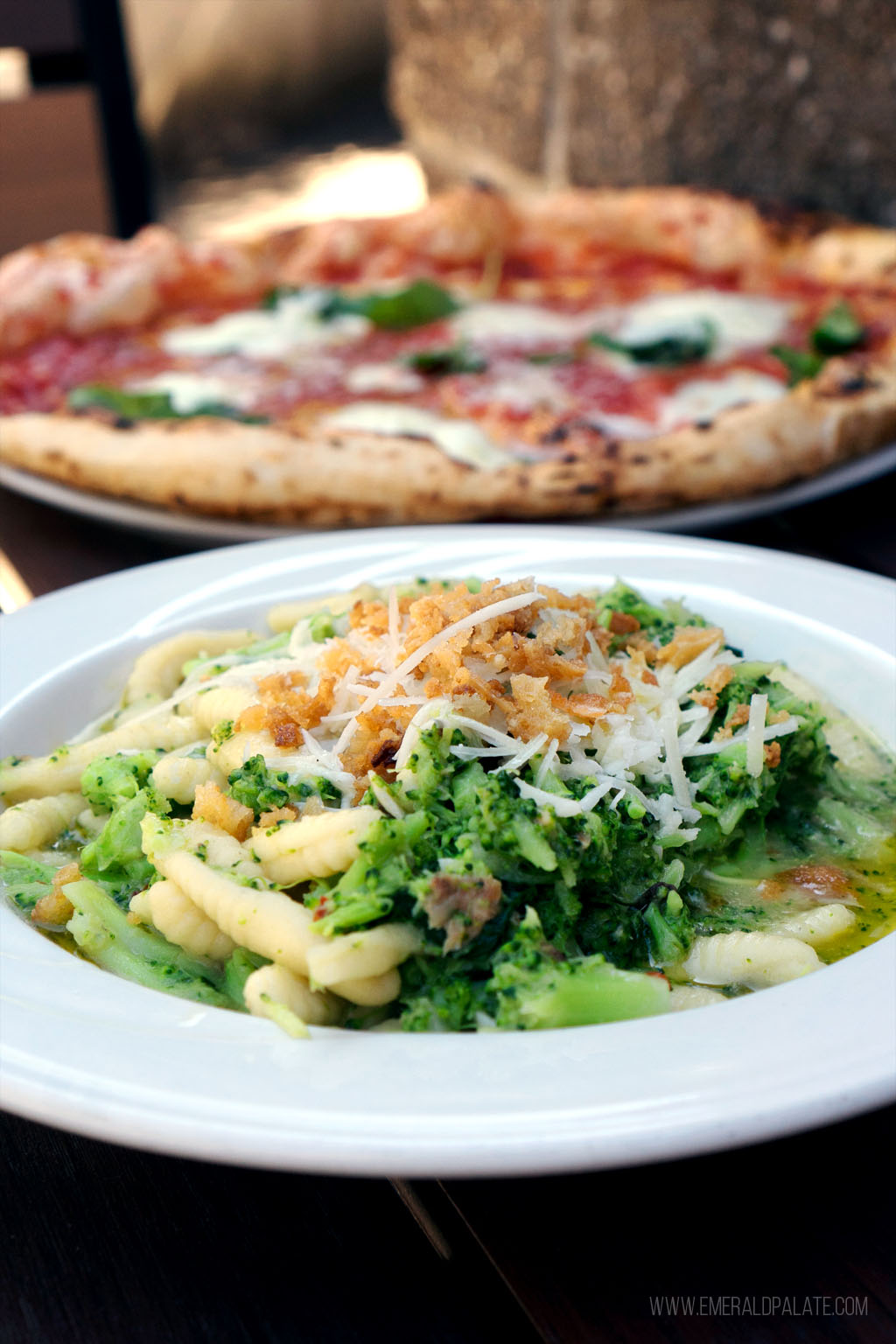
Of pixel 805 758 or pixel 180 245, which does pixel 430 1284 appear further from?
pixel 180 245

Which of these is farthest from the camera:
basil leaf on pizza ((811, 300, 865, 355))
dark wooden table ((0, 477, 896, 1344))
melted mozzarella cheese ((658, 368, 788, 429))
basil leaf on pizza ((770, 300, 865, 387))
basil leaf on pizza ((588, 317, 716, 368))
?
basil leaf on pizza ((588, 317, 716, 368))

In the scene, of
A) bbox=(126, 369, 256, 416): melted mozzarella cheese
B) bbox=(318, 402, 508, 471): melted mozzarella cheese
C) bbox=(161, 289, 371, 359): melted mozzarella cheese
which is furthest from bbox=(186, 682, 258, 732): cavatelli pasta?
bbox=(161, 289, 371, 359): melted mozzarella cheese

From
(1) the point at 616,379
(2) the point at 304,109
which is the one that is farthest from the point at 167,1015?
(2) the point at 304,109

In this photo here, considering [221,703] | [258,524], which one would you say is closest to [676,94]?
[258,524]

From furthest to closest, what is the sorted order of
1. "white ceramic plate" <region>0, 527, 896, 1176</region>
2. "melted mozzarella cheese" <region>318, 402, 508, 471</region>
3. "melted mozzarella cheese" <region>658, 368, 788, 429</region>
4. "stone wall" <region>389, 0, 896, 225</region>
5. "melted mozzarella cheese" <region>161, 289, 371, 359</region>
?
1. "stone wall" <region>389, 0, 896, 225</region>
2. "melted mozzarella cheese" <region>161, 289, 371, 359</region>
3. "melted mozzarella cheese" <region>658, 368, 788, 429</region>
4. "melted mozzarella cheese" <region>318, 402, 508, 471</region>
5. "white ceramic plate" <region>0, 527, 896, 1176</region>

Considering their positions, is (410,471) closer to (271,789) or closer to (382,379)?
(382,379)

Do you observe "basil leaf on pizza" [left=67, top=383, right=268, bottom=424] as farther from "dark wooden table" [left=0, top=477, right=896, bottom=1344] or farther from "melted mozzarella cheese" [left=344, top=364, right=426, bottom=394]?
"dark wooden table" [left=0, top=477, right=896, bottom=1344]

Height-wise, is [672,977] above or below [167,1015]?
below
